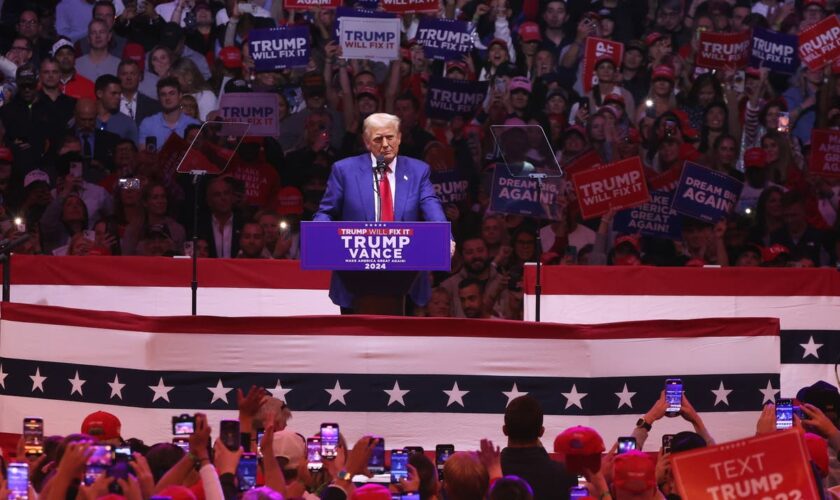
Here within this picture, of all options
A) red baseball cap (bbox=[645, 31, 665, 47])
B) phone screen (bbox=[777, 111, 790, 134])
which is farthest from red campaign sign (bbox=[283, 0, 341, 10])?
phone screen (bbox=[777, 111, 790, 134])

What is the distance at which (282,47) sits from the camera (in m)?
12.9

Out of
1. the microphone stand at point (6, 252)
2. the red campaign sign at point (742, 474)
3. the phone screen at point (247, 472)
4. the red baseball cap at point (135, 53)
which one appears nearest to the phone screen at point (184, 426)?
the phone screen at point (247, 472)

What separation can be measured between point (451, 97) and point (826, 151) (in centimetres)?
317

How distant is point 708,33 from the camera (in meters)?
13.5

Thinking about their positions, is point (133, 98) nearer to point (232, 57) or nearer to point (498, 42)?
point (232, 57)

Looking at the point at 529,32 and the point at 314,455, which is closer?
the point at 314,455

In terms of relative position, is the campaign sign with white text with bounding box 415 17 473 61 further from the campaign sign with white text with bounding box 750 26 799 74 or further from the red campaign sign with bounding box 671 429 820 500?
the red campaign sign with bounding box 671 429 820 500

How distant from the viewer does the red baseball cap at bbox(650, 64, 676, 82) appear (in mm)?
13305

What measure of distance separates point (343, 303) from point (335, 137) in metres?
4.42

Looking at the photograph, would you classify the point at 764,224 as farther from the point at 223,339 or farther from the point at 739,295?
the point at 223,339

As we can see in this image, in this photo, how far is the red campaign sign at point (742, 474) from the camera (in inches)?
165

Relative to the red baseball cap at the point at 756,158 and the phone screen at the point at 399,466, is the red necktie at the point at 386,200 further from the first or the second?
the red baseball cap at the point at 756,158

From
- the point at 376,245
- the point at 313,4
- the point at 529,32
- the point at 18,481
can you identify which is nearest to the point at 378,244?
the point at 376,245

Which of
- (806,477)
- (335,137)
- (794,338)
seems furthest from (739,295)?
(806,477)
